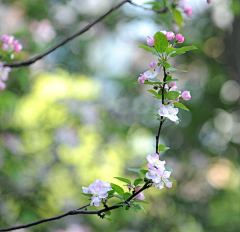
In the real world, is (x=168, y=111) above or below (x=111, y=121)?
above

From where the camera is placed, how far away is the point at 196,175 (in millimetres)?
2588

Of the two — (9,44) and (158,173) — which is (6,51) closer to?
(9,44)

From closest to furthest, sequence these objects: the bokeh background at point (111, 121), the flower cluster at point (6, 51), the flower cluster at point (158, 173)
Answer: the flower cluster at point (158, 173) < the flower cluster at point (6, 51) < the bokeh background at point (111, 121)

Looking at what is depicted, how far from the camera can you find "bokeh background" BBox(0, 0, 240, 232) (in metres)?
1.89

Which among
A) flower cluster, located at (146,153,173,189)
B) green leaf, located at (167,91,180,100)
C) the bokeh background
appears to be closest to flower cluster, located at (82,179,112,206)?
flower cluster, located at (146,153,173,189)

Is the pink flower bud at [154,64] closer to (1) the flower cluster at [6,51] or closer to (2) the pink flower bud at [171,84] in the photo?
(2) the pink flower bud at [171,84]

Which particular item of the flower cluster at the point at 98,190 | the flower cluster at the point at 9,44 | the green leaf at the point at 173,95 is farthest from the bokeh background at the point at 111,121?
the green leaf at the point at 173,95

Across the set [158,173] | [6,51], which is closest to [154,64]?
[158,173]

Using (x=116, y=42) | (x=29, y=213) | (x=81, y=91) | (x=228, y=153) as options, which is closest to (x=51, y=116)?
(x=81, y=91)

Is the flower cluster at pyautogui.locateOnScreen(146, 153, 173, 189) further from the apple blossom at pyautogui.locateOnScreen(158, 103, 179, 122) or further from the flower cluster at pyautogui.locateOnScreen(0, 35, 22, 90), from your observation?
the flower cluster at pyautogui.locateOnScreen(0, 35, 22, 90)

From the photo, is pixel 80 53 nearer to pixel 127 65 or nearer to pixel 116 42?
pixel 116 42

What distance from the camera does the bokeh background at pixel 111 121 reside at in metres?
1.89

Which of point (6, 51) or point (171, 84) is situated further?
point (6, 51)

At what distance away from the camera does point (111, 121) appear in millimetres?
2143
